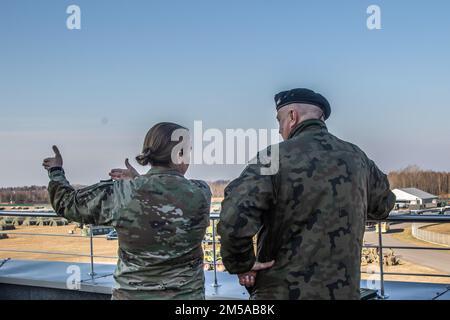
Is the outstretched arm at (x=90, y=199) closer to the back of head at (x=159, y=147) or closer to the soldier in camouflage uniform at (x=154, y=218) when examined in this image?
the soldier in camouflage uniform at (x=154, y=218)

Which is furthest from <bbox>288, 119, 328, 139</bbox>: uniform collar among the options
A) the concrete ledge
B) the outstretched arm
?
the concrete ledge

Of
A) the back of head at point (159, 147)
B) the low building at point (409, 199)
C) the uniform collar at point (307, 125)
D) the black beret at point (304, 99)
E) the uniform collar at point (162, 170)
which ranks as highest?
the black beret at point (304, 99)

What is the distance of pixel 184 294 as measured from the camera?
7.39 ft

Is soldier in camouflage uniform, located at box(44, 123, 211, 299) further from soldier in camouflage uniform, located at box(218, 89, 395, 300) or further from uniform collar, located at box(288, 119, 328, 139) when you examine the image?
uniform collar, located at box(288, 119, 328, 139)

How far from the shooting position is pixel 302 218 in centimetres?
205

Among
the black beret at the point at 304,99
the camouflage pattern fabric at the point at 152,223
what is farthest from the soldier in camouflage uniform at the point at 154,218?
the black beret at the point at 304,99

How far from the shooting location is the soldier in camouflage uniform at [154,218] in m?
2.16

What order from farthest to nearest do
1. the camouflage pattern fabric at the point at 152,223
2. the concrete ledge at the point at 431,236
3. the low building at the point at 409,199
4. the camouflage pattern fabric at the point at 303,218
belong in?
Result: the concrete ledge at the point at 431,236, the low building at the point at 409,199, the camouflage pattern fabric at the point at 152,223, the camouflage pattern fabric at the point at 303,218

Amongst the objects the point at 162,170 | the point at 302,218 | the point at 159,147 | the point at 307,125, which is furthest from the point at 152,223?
the point at 307,125

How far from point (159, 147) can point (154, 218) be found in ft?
1.06

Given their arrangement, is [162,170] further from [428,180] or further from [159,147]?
[428,180]

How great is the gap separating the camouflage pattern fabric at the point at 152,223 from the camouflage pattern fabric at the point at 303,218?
0.24m
